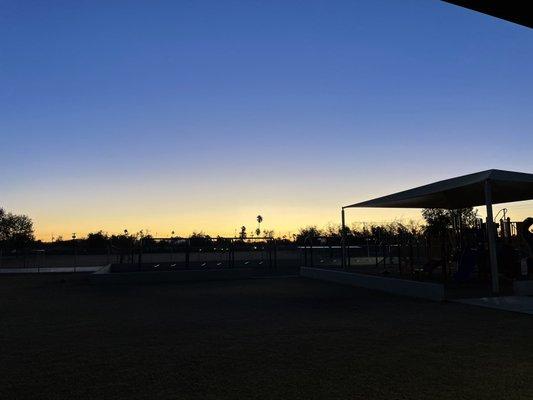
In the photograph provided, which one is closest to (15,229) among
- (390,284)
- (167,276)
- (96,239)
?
(96,239)

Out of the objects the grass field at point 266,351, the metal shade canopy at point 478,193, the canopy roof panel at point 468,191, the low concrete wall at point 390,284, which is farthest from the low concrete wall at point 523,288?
the canopy roof panel at point 468,191

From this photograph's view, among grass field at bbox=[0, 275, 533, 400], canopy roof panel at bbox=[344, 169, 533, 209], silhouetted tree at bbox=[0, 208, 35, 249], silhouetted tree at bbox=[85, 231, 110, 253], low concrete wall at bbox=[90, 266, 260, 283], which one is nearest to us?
grass field at bbox=[0, 275, 533, 400]

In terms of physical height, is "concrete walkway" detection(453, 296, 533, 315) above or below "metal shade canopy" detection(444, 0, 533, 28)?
below

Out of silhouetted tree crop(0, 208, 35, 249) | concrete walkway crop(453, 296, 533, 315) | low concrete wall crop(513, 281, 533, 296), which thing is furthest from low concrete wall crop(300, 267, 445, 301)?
silhouetted tree crop(0, 208, 35, 249)

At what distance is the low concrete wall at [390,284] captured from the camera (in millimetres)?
12800

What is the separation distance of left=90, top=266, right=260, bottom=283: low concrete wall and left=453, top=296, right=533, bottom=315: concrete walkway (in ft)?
43.5

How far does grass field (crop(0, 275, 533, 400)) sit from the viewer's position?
5094mm

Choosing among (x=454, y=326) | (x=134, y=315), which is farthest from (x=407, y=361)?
(x=134, y=315)

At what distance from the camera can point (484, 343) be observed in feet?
23.8

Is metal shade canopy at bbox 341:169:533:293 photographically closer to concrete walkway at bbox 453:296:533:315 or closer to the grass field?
concrete walkway at bbox 453:296:533:315

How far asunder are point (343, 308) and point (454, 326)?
3308mm

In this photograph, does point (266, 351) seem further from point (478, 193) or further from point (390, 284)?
point (478, 193)

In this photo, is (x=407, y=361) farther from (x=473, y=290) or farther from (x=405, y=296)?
(x=473, y=290)

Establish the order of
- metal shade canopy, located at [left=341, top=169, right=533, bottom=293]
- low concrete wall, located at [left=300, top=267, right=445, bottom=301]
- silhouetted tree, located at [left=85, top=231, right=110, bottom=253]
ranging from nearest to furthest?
low concrete wall, located at [left=300, top=267, right=445, bottom=301]
metal shade canopy, located at [left=341, top=169, right=533, bottom=293]
silhouetted tree, located at [left=85, top=231, right=110, bottom=253]
